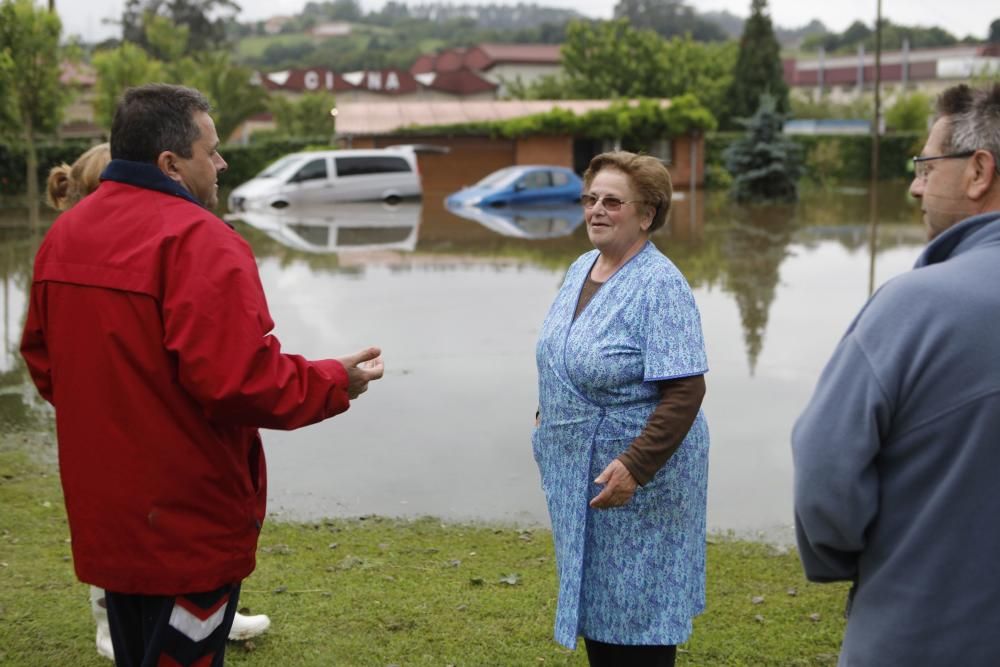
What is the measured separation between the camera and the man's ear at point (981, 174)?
86.7 inches

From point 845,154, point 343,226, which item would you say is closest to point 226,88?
point 343,226

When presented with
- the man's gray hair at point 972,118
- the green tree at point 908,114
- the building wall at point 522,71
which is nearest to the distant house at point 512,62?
the building wall at point 522,71

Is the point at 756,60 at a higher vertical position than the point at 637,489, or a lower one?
higher

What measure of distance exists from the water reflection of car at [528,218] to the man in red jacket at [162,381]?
20.2 metres

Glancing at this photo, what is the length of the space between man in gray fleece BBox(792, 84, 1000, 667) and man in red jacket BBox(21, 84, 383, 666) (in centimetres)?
134

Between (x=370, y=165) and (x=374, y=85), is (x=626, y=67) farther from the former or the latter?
(x=374, y=85)

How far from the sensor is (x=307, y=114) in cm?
5788

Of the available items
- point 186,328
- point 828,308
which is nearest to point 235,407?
point 186,328

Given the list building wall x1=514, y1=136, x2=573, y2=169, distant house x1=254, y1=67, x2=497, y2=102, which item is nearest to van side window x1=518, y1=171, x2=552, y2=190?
building wall x1=514, y1=136, x2=573, y2=169

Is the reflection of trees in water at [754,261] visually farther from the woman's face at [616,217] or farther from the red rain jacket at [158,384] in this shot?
the red rain jacket at [158,384]

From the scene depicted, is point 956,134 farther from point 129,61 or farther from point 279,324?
point 129,61

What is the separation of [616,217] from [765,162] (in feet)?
116

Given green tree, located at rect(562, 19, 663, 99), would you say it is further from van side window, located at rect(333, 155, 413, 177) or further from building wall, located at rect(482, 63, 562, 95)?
building wall, located at rect(482, 63, 562, 95)

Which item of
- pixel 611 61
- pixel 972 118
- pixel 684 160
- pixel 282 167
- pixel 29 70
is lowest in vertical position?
pixel 684 160
